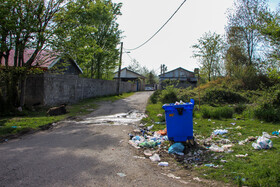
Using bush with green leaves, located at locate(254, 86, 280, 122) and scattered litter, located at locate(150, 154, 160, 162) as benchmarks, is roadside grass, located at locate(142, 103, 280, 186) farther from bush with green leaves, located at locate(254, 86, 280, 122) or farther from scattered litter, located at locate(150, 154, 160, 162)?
bush with green leaves, located at locate(254, 86, 280, 122)

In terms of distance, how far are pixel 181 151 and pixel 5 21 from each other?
946 centimetres

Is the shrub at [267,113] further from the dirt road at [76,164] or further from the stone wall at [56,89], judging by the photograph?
the stone wall at [56,89]

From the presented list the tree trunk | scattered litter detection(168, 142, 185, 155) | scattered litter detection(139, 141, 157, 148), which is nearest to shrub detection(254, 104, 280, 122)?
scattered litter detection(168, 142, 185, 155)

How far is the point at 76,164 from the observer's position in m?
4.02

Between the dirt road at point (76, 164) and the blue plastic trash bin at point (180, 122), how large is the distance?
119cm

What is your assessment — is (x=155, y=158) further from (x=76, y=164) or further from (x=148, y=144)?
(x=76, y=164)

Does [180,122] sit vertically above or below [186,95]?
below

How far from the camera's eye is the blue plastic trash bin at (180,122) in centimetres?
526

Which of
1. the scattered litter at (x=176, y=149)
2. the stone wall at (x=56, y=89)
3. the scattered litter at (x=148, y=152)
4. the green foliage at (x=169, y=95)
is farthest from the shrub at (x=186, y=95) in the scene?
the scattered litter at (x=148, y=152)

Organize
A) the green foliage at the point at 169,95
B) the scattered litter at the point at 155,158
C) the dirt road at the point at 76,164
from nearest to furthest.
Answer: the dirt road at the point at 76,164
the scattered litter at the point at 155,158
the green foliage at the point at 169,95

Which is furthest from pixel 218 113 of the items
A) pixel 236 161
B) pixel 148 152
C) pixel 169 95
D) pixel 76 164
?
pixel 76 164

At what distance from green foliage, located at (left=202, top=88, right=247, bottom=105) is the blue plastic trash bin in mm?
10076

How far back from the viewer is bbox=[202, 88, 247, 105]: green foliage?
14.8m

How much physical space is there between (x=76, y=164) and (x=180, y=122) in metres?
2.73
